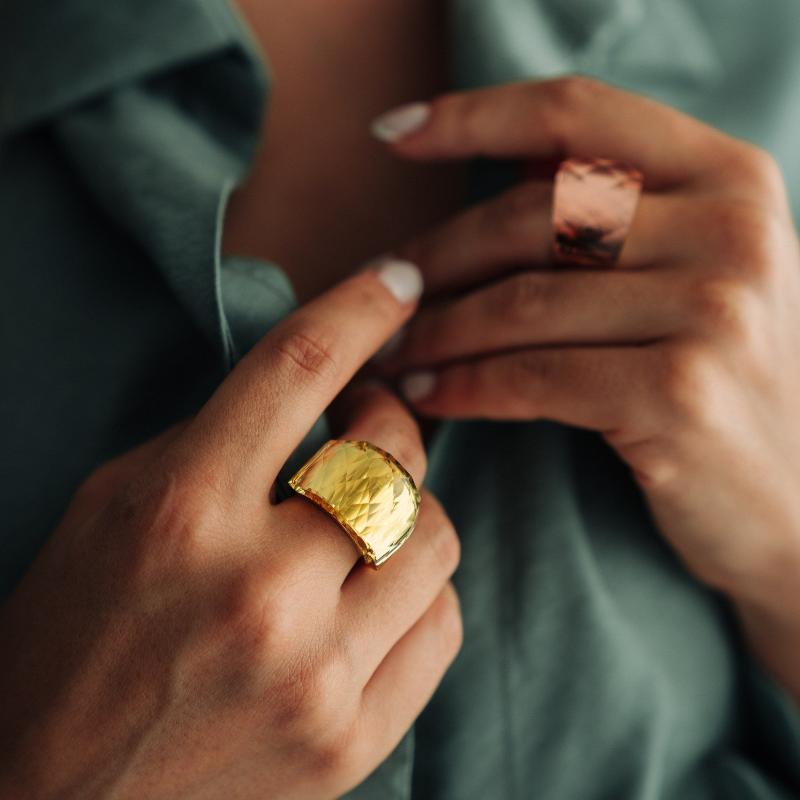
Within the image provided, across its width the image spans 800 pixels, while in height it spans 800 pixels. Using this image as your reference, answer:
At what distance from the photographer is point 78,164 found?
0.72 metres

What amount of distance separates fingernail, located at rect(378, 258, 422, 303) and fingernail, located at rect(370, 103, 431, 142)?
0.53ft

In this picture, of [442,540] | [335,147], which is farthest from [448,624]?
[335,147]

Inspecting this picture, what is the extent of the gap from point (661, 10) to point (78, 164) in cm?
62

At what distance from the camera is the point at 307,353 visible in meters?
0.52

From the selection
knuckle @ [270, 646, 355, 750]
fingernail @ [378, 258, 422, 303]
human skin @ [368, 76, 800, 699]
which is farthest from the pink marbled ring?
knuckle @ [270, 646, 355, 750]

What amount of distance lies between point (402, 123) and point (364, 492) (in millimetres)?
374

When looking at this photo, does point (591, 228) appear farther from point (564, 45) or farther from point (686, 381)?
point (564, 45)

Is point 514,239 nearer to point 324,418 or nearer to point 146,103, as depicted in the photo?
point 324,418

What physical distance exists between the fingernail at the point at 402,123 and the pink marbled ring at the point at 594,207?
0.51 ft

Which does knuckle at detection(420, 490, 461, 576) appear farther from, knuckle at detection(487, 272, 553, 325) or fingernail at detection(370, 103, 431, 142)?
fingernail at detection(370, 103, 431, 142)

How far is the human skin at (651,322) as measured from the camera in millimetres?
594

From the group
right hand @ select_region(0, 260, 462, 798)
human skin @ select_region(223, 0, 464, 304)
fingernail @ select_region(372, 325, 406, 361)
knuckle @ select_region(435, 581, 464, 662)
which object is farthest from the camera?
human skin @ select_region(223, 0, 464, 304)

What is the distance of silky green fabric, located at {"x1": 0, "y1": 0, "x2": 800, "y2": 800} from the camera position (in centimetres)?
68

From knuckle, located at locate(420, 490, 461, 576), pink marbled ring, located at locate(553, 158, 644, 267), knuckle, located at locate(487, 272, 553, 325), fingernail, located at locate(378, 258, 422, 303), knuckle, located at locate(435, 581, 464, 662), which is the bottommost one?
knuckle, located at locate(435, 581, 464, 662)
